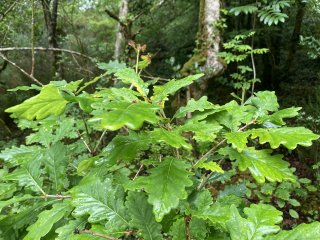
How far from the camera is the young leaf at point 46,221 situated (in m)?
0.97

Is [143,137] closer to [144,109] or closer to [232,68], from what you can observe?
[144,109]

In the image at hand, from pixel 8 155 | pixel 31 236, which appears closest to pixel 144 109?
pixel 31 236

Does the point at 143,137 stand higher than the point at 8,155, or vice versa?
the point at 143,137

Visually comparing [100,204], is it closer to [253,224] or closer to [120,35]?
[253,224]

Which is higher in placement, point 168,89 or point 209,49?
point 209,49

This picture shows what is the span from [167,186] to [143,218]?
0.62 feet

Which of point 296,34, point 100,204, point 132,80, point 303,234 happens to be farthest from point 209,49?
point 303,234

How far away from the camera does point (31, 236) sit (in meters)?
0.97

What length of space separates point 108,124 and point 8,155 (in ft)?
3.10

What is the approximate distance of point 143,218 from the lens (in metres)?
0.97

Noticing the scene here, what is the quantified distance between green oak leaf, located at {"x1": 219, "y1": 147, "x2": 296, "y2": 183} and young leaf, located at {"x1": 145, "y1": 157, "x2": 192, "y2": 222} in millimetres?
179

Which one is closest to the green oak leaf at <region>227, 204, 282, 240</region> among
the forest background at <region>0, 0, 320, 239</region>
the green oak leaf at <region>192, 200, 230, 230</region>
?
the green oak leaf at <region>192, 200, 230, 230</region>

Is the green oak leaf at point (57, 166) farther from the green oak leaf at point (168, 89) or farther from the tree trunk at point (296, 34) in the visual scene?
the tree trunk at point (296, 34)

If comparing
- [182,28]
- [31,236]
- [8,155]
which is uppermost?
[182,28]
